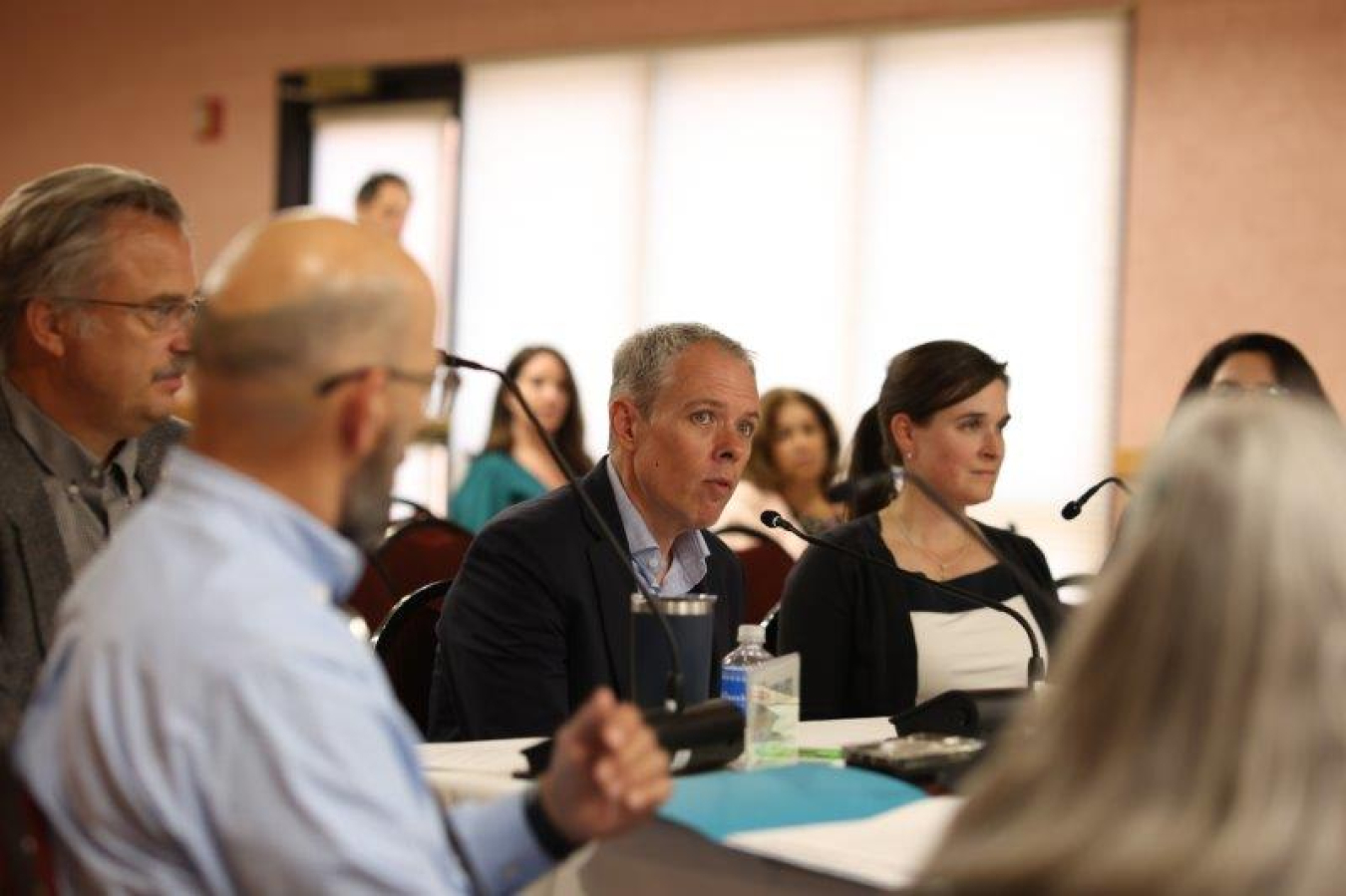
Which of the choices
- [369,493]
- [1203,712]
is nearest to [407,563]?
[369,493]

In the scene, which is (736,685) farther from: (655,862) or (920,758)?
A: (655,862)

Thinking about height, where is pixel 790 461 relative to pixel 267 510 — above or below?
below

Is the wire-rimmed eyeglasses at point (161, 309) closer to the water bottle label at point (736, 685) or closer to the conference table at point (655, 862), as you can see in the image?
the conference table at point (655, 862)

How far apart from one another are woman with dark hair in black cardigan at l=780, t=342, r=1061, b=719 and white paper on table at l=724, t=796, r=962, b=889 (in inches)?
45.1

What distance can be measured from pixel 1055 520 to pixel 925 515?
9.00 ft

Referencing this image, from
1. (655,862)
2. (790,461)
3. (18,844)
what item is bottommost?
(655,862)

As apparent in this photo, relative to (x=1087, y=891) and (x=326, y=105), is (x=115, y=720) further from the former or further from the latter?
(x=326, y=105)

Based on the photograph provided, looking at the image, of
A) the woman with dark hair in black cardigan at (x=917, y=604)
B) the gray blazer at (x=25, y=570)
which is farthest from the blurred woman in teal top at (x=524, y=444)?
the gray blazer at (x=25, y=570)

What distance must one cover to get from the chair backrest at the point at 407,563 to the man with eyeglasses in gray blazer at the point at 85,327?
43.8 inches

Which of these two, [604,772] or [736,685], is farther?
[736,685]

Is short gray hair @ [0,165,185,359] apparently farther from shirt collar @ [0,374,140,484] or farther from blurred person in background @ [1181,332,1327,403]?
blurred person in background @ [1181,332,1327,403]

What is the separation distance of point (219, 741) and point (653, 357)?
1682mm

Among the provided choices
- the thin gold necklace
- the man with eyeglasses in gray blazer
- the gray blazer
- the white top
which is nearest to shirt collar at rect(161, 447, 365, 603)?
the gray blazer

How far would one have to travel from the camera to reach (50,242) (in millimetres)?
2068
